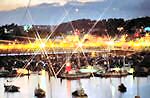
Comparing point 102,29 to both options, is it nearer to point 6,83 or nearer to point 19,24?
point 19,24

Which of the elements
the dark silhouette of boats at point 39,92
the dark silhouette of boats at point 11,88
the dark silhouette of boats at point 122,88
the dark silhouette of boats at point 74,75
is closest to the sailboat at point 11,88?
the dark silhouette of boats at point 11,88

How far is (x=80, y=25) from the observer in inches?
113

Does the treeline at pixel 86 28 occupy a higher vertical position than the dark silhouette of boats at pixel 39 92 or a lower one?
Result: higher

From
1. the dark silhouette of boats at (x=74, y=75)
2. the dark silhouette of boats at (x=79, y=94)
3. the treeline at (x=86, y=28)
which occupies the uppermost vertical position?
the treeline at (x=86, y=28)

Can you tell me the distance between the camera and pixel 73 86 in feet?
9.40

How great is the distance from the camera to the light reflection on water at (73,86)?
2820 millimetres

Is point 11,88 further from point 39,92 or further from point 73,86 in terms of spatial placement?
point 73,86

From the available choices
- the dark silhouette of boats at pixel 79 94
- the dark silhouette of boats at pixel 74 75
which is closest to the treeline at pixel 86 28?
the dark silhouette of boats at pixel 74 75

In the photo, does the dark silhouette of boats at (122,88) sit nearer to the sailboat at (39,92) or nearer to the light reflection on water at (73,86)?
the light reflection on water at (73,86)

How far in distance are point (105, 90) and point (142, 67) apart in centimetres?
36

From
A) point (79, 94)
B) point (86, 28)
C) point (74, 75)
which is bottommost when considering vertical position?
point (79, 94)

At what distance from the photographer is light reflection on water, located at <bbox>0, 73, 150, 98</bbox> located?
2820 millimetres

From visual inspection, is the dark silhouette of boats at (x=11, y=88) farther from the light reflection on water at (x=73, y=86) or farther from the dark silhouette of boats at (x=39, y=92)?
the dark silhouette of boats at (x=39, y=92)

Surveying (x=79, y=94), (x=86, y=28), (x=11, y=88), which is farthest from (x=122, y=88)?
(x=11, y=88)
